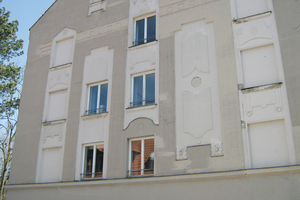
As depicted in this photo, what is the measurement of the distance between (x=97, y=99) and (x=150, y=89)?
9.68 ft

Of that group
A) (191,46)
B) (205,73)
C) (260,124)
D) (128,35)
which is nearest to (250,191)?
(260,124)

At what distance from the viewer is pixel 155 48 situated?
14.6 m

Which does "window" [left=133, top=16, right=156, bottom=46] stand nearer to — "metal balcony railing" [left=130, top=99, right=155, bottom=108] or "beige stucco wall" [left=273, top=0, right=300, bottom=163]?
"metal balcony railing" [left=130, top=99, right=155, bottom=108]

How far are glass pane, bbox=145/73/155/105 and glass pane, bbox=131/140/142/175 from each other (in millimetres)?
1892

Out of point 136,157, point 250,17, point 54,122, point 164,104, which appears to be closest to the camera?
point 250,17

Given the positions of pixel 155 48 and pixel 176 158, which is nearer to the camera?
pixel 176 158

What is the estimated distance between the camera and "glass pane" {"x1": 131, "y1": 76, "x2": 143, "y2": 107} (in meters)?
14.4

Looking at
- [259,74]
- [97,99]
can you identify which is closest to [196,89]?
[259,74]

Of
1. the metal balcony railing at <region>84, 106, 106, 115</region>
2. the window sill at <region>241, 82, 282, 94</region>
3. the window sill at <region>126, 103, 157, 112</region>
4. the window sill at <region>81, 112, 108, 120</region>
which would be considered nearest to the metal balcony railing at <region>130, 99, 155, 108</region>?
the window sill at <region>126, 103, 157, 112</region>

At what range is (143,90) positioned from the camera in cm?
1444

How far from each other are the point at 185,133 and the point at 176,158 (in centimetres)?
106

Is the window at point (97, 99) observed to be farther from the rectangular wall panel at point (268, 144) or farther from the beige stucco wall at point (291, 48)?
the beige stucco wall at point (291, 48)

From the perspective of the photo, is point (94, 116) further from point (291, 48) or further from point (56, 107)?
point (291, 48)

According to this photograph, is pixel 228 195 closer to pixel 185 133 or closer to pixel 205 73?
pixel 185 133
